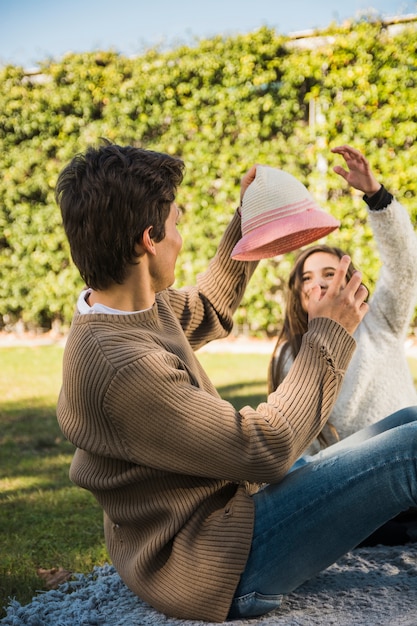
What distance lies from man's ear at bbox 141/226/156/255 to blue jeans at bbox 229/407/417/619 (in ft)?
2.50

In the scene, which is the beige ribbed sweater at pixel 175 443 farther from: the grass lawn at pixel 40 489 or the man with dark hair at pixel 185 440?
the grass lawn at pixel 40 489

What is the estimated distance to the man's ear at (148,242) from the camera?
1869 mm

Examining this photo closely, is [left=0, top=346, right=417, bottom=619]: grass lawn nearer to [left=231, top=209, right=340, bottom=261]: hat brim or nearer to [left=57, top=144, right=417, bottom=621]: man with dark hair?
[left=57, top=144, right=417, bottom=621]: man with dark hair

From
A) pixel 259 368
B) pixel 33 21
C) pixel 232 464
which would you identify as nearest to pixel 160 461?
pixel 232 464

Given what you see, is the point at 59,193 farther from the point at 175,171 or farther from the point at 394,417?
the point at 394,417

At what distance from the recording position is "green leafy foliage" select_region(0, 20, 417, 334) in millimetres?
7281

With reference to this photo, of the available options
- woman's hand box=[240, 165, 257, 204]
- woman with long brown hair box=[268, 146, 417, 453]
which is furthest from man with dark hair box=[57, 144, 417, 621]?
woman with long brown hair box=[268, 146, 417, 453]

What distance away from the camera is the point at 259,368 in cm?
668

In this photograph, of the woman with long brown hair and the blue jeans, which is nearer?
the blue jeans

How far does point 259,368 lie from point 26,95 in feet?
15.5

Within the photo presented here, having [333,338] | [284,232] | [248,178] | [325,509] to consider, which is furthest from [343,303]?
[248,178]

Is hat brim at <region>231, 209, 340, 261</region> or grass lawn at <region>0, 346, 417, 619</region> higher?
hat brim at <region>231, 209, 340, 261</region>

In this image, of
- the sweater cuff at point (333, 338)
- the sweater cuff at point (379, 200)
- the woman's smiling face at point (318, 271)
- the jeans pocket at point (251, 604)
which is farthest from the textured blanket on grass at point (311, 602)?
the sweater cuff at point (379, 200)

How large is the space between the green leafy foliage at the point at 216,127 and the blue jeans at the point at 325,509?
18.9ft
